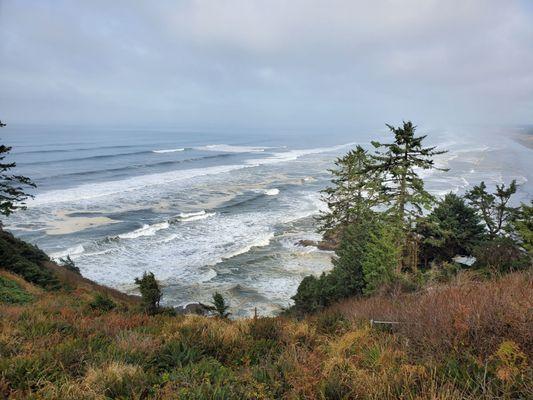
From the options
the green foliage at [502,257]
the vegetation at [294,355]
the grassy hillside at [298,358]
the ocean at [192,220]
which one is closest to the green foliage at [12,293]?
the vegetation at [294,355]

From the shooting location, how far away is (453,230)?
74.5ft

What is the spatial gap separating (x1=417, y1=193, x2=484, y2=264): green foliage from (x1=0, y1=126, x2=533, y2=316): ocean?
7761mm

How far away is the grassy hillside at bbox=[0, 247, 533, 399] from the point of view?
12.4ft

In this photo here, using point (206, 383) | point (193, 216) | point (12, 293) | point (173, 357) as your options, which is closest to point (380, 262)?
point (173, 357)

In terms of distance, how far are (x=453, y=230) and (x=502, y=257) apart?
7563 millimetres

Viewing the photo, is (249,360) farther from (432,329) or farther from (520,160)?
(520,160)

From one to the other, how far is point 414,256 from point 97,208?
33.7m

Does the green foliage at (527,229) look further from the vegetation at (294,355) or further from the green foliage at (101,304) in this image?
the green foliage at (101,304)

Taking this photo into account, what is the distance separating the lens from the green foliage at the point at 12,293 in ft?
39.2

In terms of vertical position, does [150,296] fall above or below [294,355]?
below

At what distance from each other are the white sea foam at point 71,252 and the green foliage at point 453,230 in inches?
1006

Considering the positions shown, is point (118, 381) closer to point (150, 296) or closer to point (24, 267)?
point (150, 296)

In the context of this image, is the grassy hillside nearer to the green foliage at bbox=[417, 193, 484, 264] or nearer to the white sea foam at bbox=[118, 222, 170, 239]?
the green foliage at bbox=[417, 193, 484, 264]

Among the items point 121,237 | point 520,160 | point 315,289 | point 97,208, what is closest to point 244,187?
point 97,208
